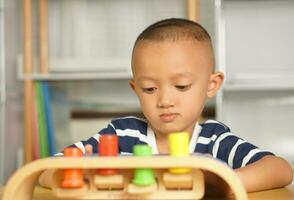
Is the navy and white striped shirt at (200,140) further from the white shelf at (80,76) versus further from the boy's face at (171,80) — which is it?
the white shelf at (80,76)

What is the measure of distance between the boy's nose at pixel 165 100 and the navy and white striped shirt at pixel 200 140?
0.14 meters

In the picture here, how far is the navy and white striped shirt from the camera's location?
0.93m

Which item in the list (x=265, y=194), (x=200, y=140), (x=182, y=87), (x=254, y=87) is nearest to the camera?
(x=265, y=194)

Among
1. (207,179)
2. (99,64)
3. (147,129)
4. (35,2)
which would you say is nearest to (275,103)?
(99,64)

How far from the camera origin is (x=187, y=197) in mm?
589

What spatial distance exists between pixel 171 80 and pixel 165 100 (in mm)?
34

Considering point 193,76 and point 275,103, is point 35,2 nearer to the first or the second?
point 275,103

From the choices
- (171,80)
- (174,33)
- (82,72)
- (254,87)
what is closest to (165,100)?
(171,80)

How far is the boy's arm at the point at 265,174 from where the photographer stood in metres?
0.78

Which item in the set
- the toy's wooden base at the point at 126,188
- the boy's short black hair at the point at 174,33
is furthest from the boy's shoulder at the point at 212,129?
the toy's wooden base at the point at 126,188

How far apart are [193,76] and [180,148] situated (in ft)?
1.29

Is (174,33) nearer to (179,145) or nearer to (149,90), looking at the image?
(149,90)

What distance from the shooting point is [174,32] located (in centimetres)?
96

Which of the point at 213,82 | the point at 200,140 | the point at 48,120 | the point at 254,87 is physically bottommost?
the point at 48,120
